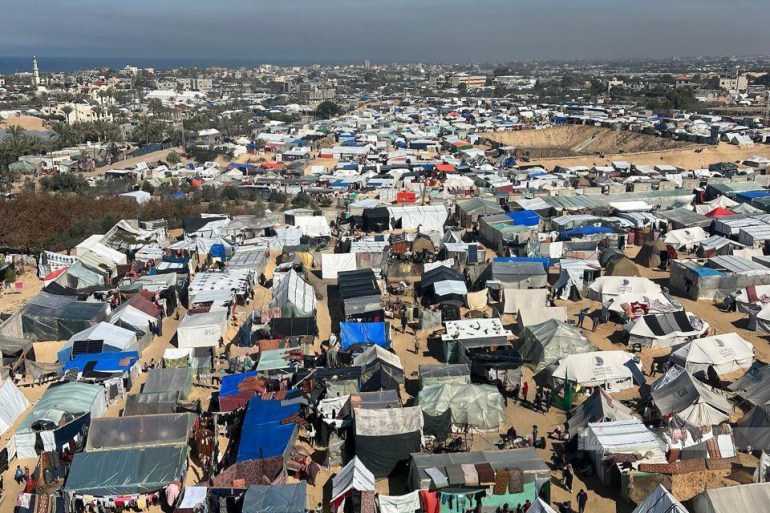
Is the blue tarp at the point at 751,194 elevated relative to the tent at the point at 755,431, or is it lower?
Result: elevated

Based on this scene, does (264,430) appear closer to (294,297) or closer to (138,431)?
(138,431)

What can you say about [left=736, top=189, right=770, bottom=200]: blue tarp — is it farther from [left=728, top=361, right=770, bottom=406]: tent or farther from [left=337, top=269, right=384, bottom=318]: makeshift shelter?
[left=337, top=269, right=384, bottom=318]: makeshift shelter

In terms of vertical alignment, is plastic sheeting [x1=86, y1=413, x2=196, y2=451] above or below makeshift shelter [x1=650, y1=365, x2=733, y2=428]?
below

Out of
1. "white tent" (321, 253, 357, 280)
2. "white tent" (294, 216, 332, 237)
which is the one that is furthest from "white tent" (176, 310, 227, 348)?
"white tent" (294, 216, 332, 237)

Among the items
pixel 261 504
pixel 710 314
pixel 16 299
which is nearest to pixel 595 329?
pixel 710 314

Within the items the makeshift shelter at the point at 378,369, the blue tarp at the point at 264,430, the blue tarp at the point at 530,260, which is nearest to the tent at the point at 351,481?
the blue tarp at the point at 264,430

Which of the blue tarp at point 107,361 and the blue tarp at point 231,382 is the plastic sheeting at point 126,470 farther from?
the blue tarp at point 107,361
